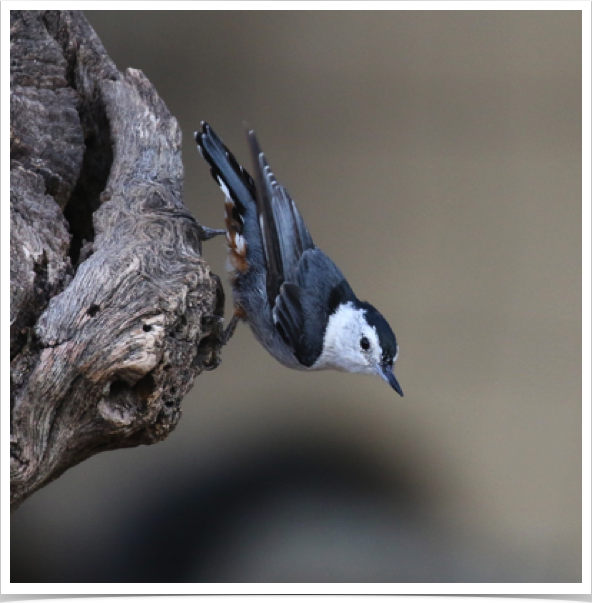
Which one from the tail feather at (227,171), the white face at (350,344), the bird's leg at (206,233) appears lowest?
the white face at (350,344)

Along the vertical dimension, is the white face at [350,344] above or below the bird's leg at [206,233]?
below

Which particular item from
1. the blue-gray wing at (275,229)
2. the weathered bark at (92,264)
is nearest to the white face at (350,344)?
the blue-gray wing at (275,229)

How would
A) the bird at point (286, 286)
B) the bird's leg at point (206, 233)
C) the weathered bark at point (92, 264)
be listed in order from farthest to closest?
1. the bird at point (286, 286)
2. the bird's leg at point (206, 233)
3. the weathered bark at point (92, 264)

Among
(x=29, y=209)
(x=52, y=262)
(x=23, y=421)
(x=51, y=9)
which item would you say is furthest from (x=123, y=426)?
(x=51, y=9)

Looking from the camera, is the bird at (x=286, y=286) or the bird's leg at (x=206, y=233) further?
the bird at (x=286, y=286)

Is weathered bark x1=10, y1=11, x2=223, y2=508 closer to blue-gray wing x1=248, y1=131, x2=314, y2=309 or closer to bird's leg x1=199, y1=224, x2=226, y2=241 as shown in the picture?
bird's leg x1=199, y1=224, x2=226, y2=241

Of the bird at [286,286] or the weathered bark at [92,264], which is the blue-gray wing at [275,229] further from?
the weathered bark at [92,264]

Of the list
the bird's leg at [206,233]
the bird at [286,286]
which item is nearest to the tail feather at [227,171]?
the bird at [286,286]

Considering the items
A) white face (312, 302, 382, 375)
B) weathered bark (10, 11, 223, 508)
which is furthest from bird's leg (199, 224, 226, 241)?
white face (312, 302, 382, 375)

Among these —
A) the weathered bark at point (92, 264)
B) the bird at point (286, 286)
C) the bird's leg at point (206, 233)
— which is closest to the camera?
the weathered bark at point (92, 264)
